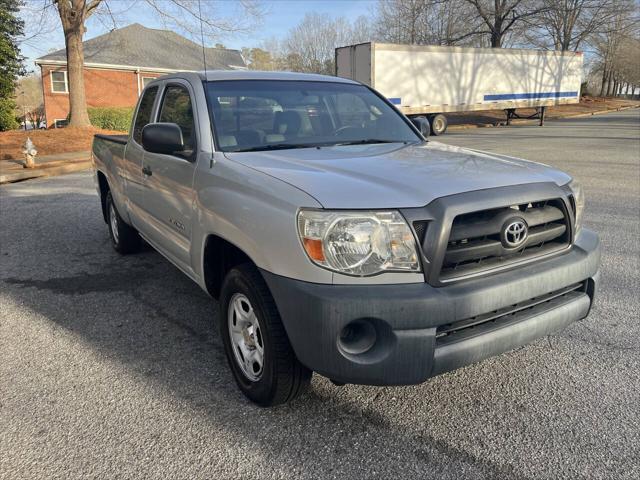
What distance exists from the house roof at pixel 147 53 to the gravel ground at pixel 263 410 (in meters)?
31.6

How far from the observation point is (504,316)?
8.53 ft

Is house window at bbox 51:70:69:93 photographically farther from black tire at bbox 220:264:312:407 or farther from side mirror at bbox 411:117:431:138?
black tire at bbox 220:264:312:407

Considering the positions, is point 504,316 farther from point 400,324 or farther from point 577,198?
point 577,198

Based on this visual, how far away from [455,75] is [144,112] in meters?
23.6

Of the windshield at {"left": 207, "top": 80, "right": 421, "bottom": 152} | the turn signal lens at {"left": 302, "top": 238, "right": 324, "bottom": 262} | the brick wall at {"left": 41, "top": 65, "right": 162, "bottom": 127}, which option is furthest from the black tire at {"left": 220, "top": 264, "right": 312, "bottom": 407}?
the brick wall at {"left": 41, "top": 65, "right": 162, "bottom": 127}

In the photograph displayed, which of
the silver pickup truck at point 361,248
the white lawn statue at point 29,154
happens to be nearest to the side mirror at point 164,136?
the silver pickup truck at point 361,248

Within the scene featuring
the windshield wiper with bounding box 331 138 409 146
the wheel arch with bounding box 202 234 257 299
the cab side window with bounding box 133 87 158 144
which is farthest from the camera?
the cab side window with bounding box 133 87 158 144

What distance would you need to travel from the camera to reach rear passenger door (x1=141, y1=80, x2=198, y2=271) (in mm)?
3471

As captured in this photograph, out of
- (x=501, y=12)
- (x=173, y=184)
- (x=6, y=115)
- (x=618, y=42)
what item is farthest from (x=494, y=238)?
(x=618, y=42)

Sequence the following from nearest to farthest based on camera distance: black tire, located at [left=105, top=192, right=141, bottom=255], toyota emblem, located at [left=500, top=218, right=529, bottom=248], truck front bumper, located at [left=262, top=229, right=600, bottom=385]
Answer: truck front bumper, located at [left=262, top=229, right=600, bottom=385]
toyota emblem, located at [left=500, top=218, right=529, bottom=248]
black tire, located at [left=105, top=192, right=141, bottom=255]

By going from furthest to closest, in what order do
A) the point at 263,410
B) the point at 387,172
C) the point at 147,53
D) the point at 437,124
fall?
the point at 147,53
the point at 437,124
the point at 263,410
the point at 387,172

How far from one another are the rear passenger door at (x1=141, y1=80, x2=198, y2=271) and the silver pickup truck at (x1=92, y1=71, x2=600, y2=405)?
0.09ft

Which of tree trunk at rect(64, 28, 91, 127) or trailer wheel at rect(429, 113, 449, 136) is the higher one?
tree trunk at rect(64, 28, 91, 127)

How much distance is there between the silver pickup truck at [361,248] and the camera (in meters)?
2.32
